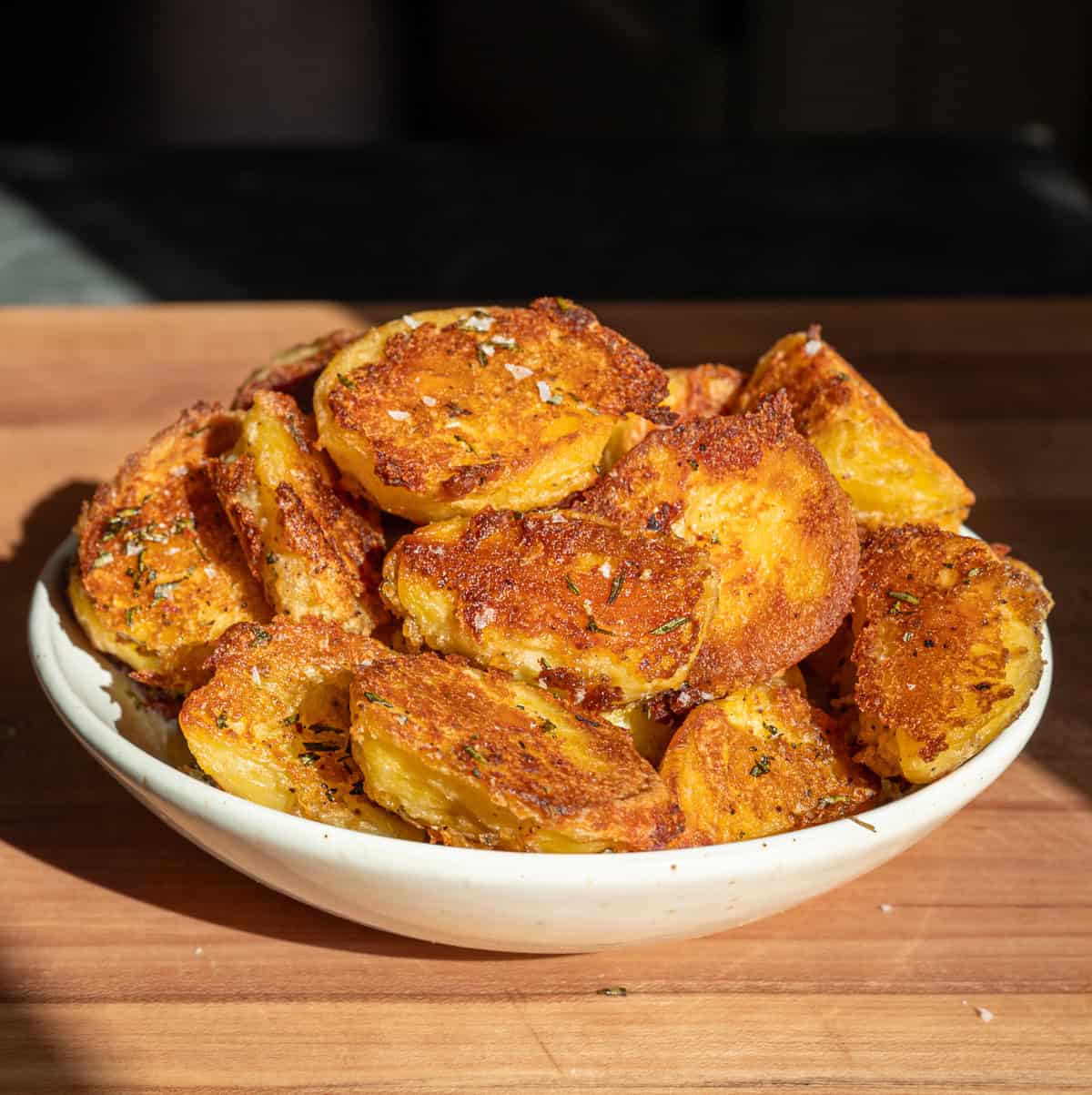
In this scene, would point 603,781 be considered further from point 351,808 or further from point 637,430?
point 637,430

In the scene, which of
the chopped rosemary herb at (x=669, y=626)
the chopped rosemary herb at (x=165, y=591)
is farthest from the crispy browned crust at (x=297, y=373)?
the chopped rosemary herb at (x=669, y=626)

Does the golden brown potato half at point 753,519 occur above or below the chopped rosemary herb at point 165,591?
above

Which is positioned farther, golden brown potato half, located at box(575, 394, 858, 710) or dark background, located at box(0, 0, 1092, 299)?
dark background, located at box(0, 0, 1092, 299)

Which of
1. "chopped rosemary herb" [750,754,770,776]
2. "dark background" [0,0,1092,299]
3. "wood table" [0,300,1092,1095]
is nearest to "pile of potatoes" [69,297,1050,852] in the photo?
"chopped rosemary herb" [750,754,770,776]

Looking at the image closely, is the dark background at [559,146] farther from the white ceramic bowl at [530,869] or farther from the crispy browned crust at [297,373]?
the white ceramic bowl at [530,869]

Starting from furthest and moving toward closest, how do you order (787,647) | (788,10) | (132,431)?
1. (788,10)
2. (132,431)
3. (787,647)

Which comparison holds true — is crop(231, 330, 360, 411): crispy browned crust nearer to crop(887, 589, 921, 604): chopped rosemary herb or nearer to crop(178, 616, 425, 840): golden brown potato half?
crop(178, 616, 425, 840): golden brown potato half

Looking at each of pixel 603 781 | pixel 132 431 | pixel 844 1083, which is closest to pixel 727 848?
pixel 603 781
